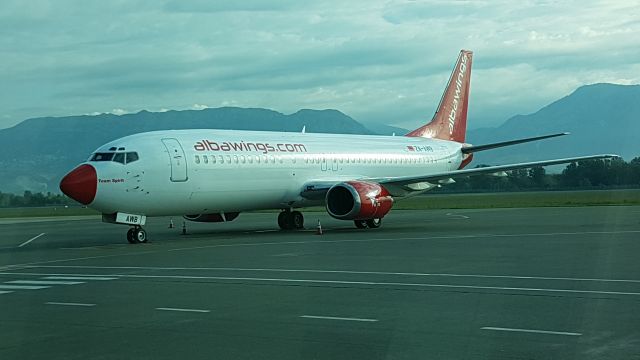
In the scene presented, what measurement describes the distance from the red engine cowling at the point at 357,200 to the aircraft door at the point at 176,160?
5.89 m

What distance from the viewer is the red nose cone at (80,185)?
84.4 feet

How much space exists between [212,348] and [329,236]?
19.6 m

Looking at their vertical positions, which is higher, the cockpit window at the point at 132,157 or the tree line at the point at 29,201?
the cockpit window at the point at 132,157

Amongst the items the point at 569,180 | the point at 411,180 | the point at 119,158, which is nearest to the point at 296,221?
the point at 411,180

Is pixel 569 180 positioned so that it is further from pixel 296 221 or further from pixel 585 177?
pixel 296 221

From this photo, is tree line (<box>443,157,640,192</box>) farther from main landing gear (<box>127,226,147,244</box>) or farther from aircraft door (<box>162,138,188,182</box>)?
main landing gear (<box>127,226,147,244</box>)

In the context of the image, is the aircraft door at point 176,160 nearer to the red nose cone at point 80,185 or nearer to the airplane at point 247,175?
the airplane at point 247,175

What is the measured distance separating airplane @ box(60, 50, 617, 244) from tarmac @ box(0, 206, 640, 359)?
2381 mm

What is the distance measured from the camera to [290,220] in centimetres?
3475

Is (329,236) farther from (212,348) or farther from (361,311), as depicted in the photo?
(212,348)

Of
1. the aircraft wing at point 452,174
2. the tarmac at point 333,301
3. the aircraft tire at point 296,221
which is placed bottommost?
the tarmac at point 333,301

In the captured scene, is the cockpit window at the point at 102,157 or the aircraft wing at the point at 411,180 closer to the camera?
the cockpit window at the point at 102,157

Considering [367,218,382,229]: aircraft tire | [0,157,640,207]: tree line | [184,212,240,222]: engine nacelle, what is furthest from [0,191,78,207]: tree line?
[367,218,382,229]: aircraft tire

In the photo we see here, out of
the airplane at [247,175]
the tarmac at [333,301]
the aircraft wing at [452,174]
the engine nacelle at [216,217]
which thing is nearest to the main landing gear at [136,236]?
the airplane at [247,175]
